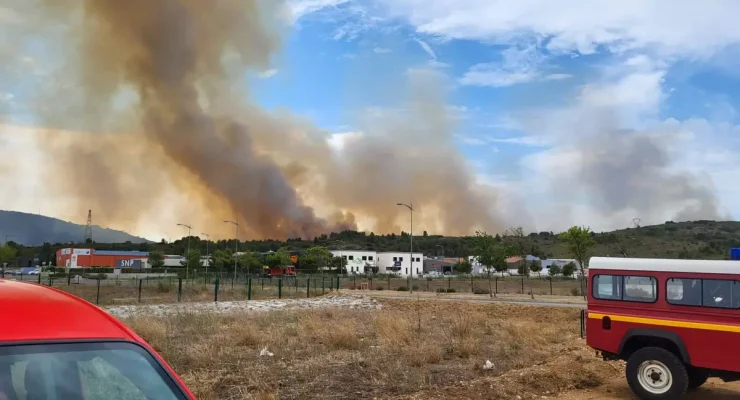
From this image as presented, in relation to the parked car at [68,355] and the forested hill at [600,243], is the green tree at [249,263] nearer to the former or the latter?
the forested hill at [600,243]

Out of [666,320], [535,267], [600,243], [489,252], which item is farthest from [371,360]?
[535,267]

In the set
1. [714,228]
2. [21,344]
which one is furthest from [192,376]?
[714,228]

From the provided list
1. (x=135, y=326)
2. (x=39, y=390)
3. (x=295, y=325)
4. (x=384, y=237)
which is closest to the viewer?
(x=39, y=390)

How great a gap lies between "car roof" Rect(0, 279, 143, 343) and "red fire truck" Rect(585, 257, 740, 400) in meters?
8.81

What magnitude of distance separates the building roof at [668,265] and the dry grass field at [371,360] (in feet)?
7.76

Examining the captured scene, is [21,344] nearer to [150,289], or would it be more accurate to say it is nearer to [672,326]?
[672,326]

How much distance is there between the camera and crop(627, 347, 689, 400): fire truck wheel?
8883 mm

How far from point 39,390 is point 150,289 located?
4676 centimetres

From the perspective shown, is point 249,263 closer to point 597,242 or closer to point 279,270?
point 279,270

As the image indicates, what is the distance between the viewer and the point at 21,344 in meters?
2.13

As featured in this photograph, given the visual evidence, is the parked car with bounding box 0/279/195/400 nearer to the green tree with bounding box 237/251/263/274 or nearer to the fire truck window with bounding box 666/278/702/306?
the fire truck window with bounding box 666/278/702/306

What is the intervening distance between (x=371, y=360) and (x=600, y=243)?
6278 cm

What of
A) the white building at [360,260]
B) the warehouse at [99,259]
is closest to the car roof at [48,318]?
the white building at [360,260]

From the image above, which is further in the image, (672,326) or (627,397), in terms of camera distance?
(627,397)
